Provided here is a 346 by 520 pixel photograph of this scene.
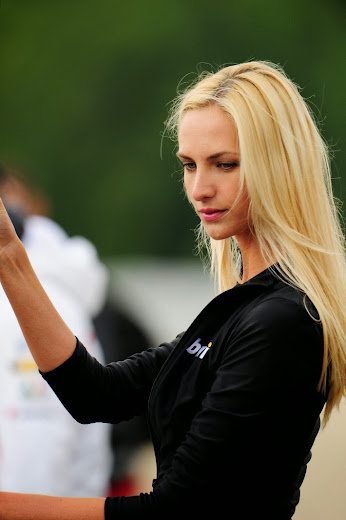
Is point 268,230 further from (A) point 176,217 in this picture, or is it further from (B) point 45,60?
(B) point 45,60

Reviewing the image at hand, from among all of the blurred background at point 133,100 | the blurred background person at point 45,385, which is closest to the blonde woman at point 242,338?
the blurred background person at point 45,385

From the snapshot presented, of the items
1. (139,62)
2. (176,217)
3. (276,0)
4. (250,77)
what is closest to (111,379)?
(250,77)

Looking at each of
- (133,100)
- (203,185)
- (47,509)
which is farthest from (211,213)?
(133,100)

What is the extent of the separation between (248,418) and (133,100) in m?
3.26

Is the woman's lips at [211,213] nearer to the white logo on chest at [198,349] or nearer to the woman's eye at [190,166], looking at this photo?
the woman's eye at [190,166]

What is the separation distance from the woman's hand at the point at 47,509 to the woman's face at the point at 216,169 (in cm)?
52

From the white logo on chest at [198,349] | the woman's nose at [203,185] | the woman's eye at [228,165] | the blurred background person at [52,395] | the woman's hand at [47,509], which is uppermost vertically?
the woman's eye at [228,165]

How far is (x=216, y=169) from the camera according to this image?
1.44 metres

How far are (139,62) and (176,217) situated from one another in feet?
2.87

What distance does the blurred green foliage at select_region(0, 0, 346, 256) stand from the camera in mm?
4219

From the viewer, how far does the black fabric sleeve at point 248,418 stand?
51.1 inches

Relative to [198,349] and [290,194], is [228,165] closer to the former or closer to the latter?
[290,194]

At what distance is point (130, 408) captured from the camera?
64.6 inches

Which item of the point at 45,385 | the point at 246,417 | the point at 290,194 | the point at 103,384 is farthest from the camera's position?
the point at 45,385
